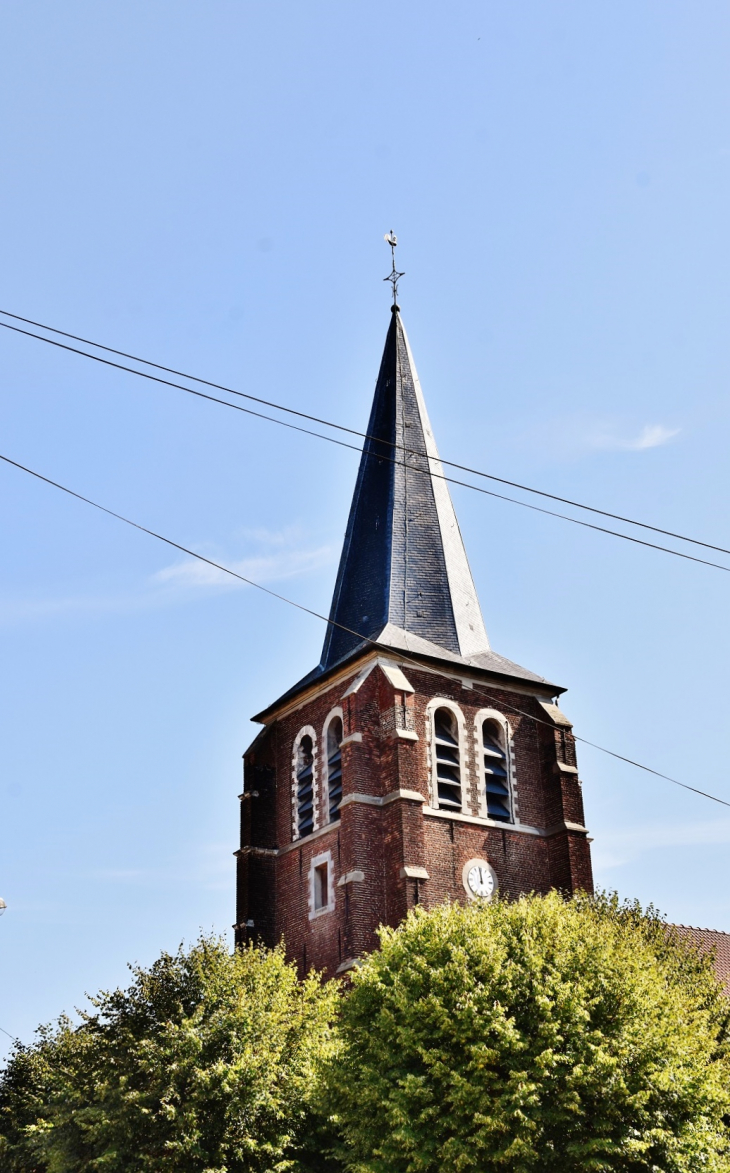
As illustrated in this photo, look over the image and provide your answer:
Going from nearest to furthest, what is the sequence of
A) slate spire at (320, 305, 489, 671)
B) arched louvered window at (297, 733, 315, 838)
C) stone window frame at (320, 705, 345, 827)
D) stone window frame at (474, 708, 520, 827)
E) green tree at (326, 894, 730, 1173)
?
green tree at (326, 894, 730, 1173), stone window frame at (474, 708, 520, 827), stone window frame at (320, 705, 345, 827), arched louvered window at (297, 733, 315, 838), slate spire at (320, 305, 489, 671)

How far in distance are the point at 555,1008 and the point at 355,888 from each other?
28.4 feet

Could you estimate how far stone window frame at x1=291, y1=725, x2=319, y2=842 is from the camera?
31.9m

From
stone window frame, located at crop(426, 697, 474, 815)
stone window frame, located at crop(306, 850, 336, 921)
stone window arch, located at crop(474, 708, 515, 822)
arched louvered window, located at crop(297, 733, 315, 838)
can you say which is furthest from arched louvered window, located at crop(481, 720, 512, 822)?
arched louvered window, located at crop(297, 733, 315, 838)

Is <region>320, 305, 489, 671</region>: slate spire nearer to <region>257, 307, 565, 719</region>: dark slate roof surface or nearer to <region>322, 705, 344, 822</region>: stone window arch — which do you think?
<region>257, 307, 565, 719</region>: dark slate roof surface

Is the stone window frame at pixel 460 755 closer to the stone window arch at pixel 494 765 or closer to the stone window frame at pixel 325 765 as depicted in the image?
the stone window arch at pixel 494 765

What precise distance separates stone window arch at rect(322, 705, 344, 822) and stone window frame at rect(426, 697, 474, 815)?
7.12ft

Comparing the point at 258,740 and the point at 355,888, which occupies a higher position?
the point at 258,740

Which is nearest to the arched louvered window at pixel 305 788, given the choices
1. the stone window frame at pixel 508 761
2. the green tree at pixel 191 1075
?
the stone window frame at pixel 508 761

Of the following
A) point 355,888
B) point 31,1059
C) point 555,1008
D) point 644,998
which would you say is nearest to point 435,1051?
point 555,1008

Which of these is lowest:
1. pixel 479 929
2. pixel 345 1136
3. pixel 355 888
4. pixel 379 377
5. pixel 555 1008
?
pixel 345 1136

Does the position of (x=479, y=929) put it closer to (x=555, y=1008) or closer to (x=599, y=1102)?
(x=555, y=1008)

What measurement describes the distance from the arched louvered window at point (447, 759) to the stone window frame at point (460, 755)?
0.30 ft

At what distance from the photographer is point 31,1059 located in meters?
27.3

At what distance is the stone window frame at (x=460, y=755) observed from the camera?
99.2 ft
